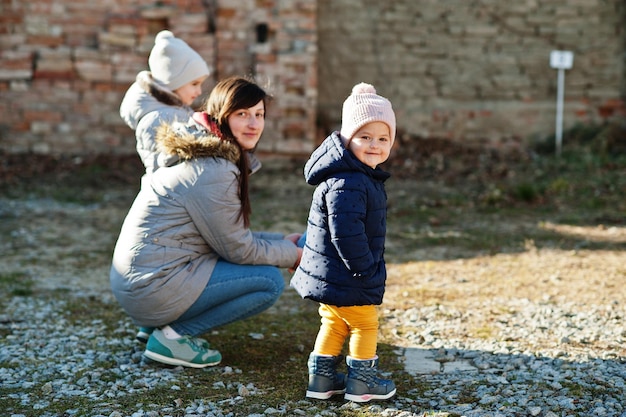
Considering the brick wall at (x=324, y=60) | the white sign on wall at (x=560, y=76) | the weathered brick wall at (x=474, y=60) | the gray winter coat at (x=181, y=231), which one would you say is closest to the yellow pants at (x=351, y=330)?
the gray winter coat at (x=181, y=231)

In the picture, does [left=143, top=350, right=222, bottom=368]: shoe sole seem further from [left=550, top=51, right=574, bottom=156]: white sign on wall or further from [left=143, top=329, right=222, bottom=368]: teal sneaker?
[left=550, top=51, right=574, bottom=156]: white sign on wall

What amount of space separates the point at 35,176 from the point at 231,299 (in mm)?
5973

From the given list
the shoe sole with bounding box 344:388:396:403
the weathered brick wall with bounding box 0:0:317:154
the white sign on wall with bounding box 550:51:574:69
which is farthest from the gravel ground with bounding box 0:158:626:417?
the white sign on wall with bounding box 550:51:574:69

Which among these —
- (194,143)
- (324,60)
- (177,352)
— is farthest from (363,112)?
(324,60)

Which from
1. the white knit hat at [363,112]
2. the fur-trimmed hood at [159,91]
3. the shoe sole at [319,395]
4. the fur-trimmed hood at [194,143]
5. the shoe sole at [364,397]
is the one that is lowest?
the shoe sole at [319,395]

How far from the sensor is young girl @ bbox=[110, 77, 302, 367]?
12.8 feet

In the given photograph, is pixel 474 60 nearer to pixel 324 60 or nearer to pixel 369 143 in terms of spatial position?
pixel 324 60

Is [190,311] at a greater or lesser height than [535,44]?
lesser

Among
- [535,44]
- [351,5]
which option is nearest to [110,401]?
[351,5]

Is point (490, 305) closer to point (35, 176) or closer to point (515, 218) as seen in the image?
point (515, 218)

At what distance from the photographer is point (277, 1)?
9.52 m

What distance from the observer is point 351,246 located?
3.38 m

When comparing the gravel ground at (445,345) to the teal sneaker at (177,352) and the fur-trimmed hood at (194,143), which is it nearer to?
the teal sneaker at (177,352)

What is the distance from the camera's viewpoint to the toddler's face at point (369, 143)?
3504 millimetres
